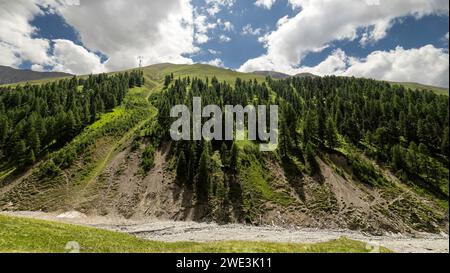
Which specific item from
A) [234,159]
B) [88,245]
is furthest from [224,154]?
[88,245]

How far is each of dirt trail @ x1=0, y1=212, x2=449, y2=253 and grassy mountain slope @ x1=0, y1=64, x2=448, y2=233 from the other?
319 cm

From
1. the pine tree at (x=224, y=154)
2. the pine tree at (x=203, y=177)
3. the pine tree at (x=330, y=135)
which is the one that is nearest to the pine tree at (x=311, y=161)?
the pine tree at (x=330, y=135)

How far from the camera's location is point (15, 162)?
86625mm

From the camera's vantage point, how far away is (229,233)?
54312mm

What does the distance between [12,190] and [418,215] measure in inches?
4269

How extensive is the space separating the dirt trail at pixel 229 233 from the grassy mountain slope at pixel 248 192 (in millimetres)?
3192

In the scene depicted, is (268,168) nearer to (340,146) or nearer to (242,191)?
(242,191)

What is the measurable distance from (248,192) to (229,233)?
59.8 feet

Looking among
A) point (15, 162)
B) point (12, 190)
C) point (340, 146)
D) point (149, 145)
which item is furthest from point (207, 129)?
point (15, 162)

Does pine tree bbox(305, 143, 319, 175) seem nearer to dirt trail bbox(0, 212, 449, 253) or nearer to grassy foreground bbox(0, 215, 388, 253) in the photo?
dirt trail bbox(0, 212, 449, 253)

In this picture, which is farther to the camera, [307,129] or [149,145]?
[307,129]

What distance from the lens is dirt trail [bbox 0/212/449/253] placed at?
4864 cm

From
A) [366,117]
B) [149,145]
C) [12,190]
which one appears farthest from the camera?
[366,117]

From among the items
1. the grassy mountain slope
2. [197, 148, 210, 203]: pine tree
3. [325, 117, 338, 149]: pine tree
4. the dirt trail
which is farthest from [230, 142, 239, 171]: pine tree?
[325, 117, 338, 149]: pine tree
